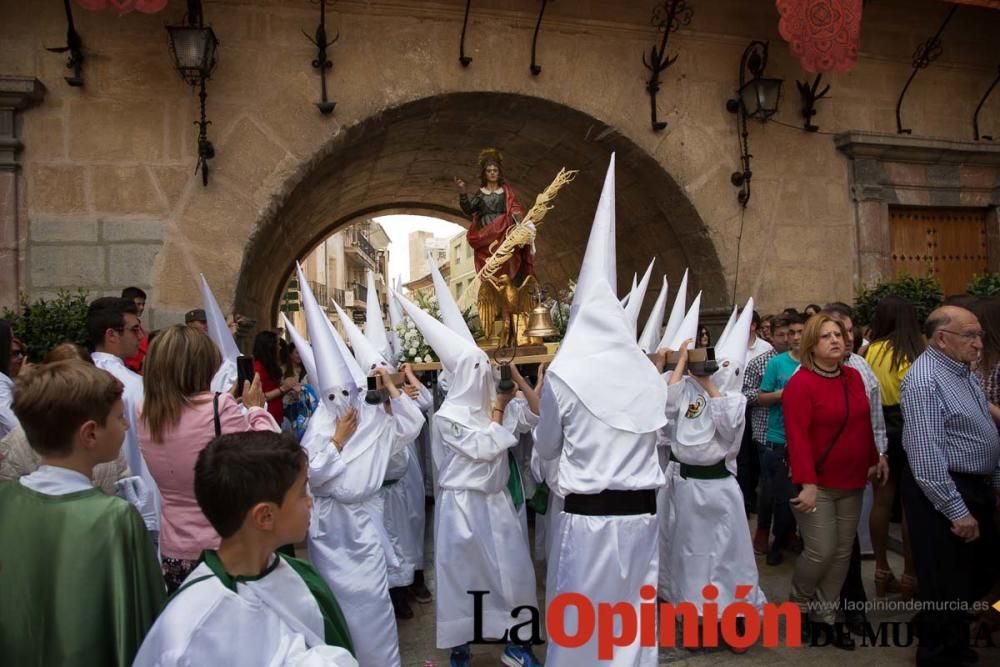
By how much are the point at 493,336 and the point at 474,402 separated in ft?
6.57

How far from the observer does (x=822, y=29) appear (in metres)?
7.46

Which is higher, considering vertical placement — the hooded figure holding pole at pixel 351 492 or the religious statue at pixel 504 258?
the religious statue at pixel 504 258

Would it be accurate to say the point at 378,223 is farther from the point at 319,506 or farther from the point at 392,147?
the point at 319,506

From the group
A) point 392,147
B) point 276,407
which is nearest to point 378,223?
point 392,147

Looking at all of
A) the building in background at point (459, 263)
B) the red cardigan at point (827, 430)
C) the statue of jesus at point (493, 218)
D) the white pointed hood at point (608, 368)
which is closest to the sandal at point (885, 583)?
the red cardigan at point (827, 430)

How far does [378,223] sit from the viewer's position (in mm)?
50938

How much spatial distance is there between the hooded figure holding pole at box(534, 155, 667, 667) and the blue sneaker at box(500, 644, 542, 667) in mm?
505

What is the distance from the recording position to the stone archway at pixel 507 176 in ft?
25.0

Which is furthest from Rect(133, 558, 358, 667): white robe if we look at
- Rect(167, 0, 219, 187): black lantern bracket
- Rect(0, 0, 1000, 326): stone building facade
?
Rect(167, 0, 219, 187): black lantern bracket

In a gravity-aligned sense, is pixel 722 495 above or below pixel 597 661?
above

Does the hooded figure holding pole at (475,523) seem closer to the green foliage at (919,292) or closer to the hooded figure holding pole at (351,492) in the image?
the hooded figure holding pole at (351,492)

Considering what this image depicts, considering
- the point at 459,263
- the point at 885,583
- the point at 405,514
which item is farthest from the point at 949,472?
the point at 459,263

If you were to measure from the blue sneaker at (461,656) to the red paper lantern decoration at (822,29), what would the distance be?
654cm

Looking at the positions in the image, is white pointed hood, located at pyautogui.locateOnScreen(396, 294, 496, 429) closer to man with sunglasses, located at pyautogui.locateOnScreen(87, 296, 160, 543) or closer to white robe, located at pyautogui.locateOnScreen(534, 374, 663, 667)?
white robe, located at pyautogui.locateOnScreen(534, 374, 663, 667)
